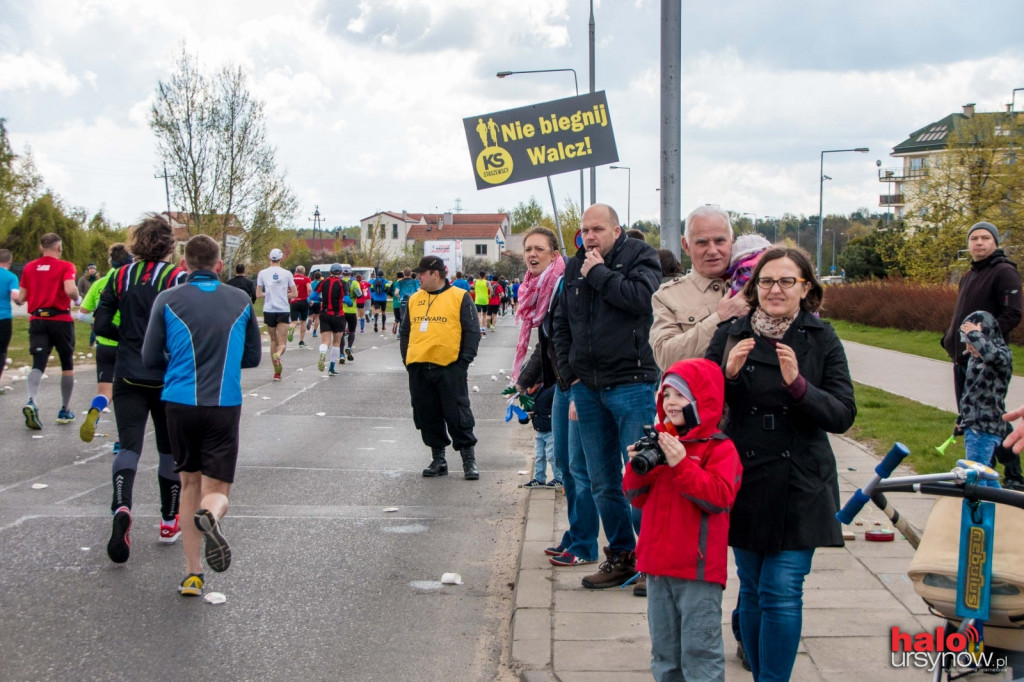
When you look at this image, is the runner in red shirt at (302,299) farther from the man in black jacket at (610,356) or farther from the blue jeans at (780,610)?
the blue jeans at (780,610)

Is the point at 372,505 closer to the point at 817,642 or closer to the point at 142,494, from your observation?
the point at 142,494

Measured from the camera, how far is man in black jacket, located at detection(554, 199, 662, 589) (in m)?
5.09

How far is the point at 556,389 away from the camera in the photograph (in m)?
5.97

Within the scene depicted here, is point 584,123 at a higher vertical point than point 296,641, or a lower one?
higher

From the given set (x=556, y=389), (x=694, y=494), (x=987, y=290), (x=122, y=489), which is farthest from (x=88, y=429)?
(x=987, y=290)

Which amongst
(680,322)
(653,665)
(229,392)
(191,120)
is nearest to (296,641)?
(229,392)

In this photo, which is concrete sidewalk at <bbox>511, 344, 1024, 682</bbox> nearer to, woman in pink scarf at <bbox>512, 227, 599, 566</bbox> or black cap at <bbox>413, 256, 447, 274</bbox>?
woman in pink scarf at <bbox>512, 227, 599, 566</bbox>

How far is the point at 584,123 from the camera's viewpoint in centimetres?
859

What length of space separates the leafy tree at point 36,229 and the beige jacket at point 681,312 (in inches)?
2390

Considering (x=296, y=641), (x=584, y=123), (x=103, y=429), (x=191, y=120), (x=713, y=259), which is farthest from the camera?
(x=191, y=120)

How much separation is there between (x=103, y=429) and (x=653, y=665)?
8.72m

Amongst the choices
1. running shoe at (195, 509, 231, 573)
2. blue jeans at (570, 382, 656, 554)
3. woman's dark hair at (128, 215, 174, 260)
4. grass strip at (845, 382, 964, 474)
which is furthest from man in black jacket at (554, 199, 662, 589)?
grass strip at (845, 382, 964, 474)

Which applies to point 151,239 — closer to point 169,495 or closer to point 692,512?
point 169,495

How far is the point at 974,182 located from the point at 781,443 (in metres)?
27.3
